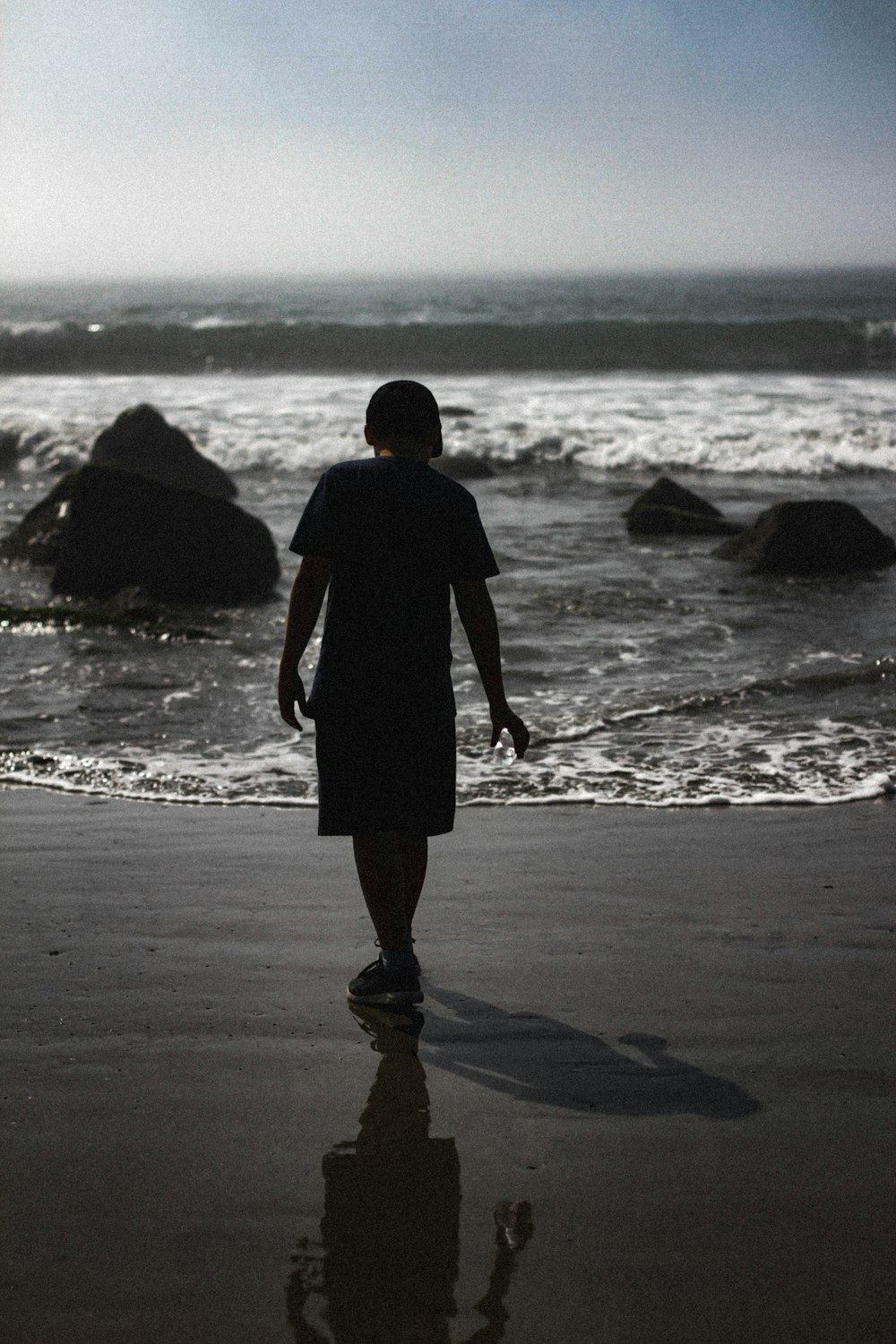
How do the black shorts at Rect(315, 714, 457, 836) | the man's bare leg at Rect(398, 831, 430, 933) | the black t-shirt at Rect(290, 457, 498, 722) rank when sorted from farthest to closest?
1. the man's bare leg at Rect(398, 831, 430, 933)
2. the black shorts at Rect(315, 714, 457, 836)
3. the black t-shirt at Rect(290, 457, 498, 722)

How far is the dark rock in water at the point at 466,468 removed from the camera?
50.5 ft

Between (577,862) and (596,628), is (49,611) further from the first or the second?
(577,862)

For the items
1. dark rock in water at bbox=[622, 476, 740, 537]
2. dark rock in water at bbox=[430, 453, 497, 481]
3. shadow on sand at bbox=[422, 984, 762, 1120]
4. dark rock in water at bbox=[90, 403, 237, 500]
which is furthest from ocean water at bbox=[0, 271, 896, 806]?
shadow on sand at bbox=[422, 984, 762, 1120]

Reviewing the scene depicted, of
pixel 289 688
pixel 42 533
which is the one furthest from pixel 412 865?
pixel 42 533

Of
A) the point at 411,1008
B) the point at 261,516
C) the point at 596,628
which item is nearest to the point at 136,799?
the point at 411,1008

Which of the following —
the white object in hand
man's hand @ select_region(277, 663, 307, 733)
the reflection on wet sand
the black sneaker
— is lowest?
the reflection on wet sand

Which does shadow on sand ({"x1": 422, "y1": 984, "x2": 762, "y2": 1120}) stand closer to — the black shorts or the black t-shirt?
the black shorts

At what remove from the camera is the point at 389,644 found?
10.9ft

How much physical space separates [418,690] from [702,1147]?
126 centimetres

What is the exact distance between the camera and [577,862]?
4.24 metres

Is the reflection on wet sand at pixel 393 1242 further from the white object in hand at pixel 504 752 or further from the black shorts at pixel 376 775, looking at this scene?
the white object in hand at pixel 504 752

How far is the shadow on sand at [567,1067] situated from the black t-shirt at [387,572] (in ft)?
2.42

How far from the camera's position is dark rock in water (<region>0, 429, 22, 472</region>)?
58.6ft

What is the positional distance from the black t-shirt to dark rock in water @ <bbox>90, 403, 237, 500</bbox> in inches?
405
